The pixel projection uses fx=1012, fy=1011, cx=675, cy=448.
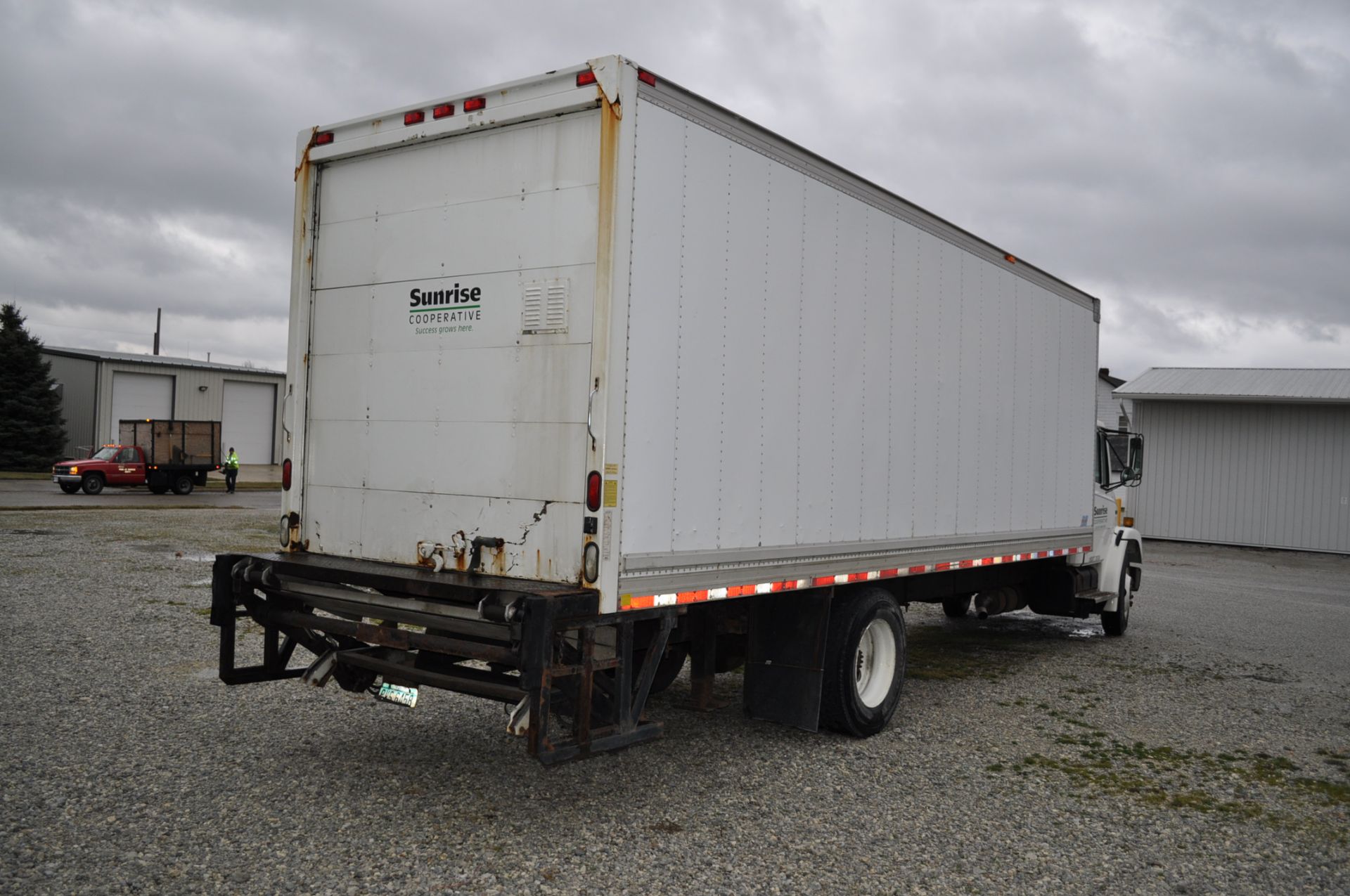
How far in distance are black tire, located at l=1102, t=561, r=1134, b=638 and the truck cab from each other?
27.7 metres

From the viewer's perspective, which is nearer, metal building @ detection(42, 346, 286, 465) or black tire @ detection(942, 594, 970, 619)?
black tire @ detection(942, 594, 970, 619)

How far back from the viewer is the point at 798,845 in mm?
4738

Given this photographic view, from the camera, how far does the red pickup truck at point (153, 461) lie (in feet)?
95.1

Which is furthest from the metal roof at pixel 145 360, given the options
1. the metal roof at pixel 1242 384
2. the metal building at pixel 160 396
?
the metal roof at pixel 1242 384

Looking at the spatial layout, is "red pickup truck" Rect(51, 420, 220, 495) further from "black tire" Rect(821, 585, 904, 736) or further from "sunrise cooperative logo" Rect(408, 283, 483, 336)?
"black tire" Rect(821, 585, 904, 736)

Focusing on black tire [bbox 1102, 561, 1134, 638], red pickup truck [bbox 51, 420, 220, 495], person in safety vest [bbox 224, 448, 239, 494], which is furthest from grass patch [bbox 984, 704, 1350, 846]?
person in safety vest [bbox 224, 448, 239, 494]

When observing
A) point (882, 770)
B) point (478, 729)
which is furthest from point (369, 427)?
point (882, 770)

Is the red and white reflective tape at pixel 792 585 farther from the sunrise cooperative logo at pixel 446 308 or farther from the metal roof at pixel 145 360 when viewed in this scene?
the metal roof at pixel 145 360

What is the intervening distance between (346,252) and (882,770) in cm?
436

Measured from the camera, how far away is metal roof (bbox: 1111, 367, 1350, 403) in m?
24.3

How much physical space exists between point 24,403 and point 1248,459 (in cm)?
4328

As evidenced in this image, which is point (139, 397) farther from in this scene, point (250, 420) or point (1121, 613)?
point (1121, 613)

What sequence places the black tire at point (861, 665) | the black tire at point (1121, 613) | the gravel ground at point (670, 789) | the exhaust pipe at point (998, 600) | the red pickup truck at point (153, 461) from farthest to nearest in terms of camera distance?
1. the red pickup truck at point (153, 461)
2. the black tire at point (1121, 613)
3. the exhaust pipe at point (998, 600)
4. the black tire at point (861, 665)
5. the gravel ground at point (670, 789)

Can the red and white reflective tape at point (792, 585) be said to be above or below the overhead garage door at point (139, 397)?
below
